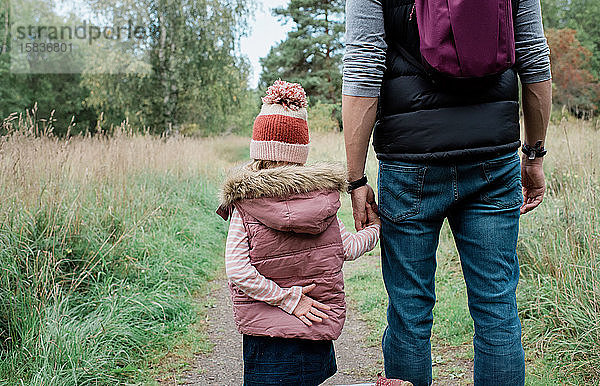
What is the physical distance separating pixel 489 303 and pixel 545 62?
0.90 meters

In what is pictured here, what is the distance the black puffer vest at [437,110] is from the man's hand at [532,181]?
43 cm

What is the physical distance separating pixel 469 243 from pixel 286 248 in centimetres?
68

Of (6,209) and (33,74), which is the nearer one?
(6,209)

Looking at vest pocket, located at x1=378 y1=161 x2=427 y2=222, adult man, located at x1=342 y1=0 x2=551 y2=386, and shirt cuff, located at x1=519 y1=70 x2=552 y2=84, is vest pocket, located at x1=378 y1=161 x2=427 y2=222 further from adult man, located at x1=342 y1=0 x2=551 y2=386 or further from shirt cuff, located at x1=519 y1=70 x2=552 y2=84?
shirt cuff, located at x1=519 y1=70 x2=552 y2=84

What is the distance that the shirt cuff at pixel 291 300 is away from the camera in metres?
2.09

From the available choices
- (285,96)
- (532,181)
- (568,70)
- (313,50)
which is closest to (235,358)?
(285,96)

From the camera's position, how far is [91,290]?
375cm

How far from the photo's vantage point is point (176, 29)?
1839 cm

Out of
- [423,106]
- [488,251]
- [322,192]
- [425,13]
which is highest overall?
[425,13]

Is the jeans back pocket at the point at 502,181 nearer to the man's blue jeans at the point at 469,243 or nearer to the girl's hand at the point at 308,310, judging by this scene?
the man's blue jeans at the point at 469,243

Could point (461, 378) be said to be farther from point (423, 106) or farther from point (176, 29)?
point (176, 29)

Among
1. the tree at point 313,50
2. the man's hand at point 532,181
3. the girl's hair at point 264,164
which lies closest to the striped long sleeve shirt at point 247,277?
the girl's hair at point 264,164

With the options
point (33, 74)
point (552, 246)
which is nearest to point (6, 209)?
point (552, 246)

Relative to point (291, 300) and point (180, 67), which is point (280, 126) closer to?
point (291, 300)
